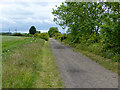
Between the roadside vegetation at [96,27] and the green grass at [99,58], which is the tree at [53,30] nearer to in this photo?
the roadside vegetation at [96,27]

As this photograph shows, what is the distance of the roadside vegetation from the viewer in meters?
10.5

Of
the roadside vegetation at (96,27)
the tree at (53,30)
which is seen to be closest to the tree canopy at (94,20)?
the roadside vegetation at (96,27)

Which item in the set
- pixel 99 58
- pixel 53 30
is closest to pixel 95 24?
pixel 99 58

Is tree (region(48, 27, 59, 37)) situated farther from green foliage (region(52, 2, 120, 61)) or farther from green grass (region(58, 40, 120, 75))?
green grass (region(58, 40, 120, 75))

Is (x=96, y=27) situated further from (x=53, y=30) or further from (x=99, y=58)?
(x=53, y=30)

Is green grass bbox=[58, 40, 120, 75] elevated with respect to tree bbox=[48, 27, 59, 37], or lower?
lower

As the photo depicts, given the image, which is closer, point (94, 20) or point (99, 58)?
point (99, 58)

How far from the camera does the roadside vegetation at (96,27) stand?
10547 mm

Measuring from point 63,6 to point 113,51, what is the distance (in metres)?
16.7

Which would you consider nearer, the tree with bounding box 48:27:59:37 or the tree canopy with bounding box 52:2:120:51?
the tree canopy with bounding box 52:2:120:51

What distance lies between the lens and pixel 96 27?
2064 centimetres

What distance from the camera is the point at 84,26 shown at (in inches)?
827

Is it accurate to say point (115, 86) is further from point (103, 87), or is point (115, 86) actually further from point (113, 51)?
point (113, 51)

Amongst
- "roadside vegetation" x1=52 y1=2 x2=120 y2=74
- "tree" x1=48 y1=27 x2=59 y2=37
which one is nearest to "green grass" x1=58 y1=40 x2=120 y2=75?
"roadside vegetation" x1=52 y1=2 x2=120 y2=74
